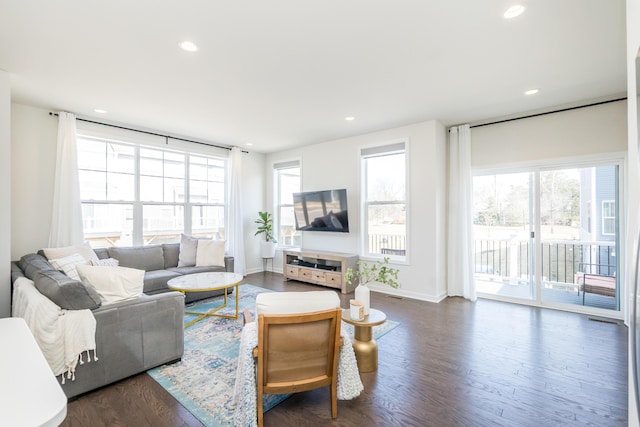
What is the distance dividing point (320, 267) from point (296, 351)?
144 inches

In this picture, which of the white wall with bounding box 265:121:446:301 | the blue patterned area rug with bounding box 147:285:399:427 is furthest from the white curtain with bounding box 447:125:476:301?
the blue patterned area rug with bounding box 147:285:399:427

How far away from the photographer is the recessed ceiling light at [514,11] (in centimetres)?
203

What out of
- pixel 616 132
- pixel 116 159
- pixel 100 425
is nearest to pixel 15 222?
pixel 116 159

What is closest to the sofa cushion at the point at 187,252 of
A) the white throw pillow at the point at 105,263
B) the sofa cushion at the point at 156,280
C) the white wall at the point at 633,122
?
the sofa cushion at the point at 156,280

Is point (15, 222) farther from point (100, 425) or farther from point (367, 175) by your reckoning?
point (367, 175)

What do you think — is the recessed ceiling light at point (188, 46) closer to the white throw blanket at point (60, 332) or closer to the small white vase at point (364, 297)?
the white throw blanket at point (60, 332)

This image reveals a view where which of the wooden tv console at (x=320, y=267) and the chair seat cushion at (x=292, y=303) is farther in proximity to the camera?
the wooden tv console at (x=320, y=267)

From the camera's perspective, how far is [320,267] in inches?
214

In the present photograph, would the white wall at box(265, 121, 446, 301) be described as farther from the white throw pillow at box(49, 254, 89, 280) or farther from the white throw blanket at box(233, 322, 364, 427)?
the white throw pillow at box(49, 254, 89, 280)

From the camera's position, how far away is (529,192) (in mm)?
4320

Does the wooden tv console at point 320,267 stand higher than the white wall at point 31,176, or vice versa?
the white wall at point 31,176

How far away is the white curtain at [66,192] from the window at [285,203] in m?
3.49

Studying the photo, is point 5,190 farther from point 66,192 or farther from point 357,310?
point 357,310

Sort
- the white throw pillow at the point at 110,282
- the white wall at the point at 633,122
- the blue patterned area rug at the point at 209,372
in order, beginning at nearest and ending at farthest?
the white wall at the point at 633,122
the blue patterned area rug at the point at 209,372
the white throw pillow at the point at 110,282
